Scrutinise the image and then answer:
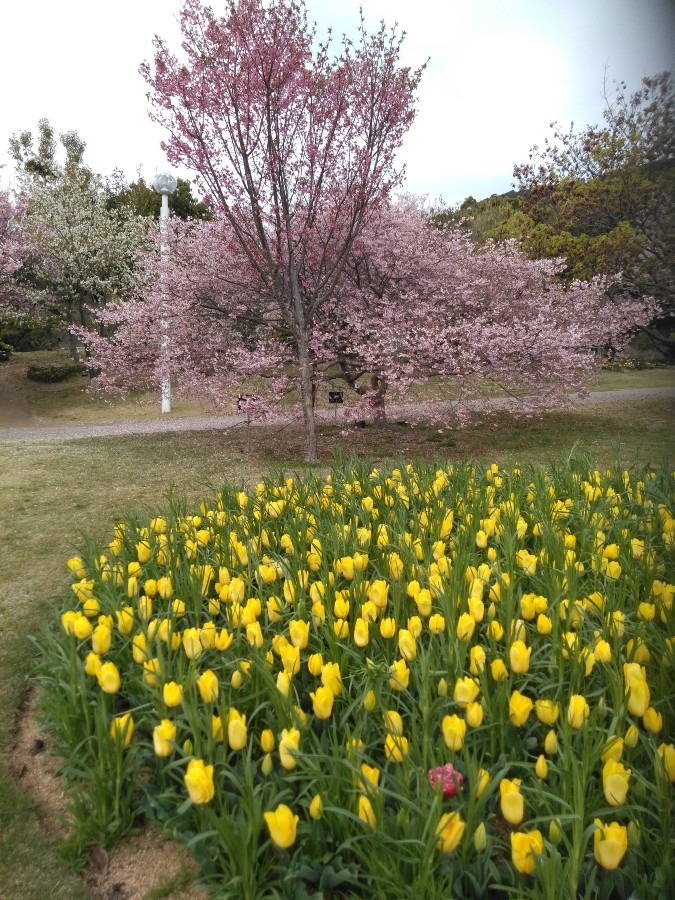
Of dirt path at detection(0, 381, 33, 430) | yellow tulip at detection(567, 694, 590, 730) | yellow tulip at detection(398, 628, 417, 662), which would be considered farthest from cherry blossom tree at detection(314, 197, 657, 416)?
dirt path at detection(0, 381, 33, 430)

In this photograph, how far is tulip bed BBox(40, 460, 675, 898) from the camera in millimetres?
1371

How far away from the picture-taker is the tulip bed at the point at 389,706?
1371 millimetres

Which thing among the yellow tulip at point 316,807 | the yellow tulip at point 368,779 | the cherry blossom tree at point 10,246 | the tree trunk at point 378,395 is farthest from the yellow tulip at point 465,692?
the cherry blossom tree at point 10,246

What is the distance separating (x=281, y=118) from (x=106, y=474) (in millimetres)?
4475

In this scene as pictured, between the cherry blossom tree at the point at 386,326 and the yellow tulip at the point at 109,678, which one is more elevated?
the cherry blossom tree at the point at 386,326

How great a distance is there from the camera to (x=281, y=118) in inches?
271

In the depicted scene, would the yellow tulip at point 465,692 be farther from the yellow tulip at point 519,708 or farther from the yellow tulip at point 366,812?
the yellow tulip at point 366,812

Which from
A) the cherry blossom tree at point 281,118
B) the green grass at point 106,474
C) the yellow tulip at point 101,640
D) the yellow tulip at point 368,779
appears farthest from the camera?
the cherry blossom tree at point 281,118

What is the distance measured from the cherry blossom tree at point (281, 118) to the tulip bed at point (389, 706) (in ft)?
16.7

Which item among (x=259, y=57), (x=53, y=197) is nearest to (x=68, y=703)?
(x=259, y=57)

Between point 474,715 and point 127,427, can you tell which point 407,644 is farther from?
point 127,427

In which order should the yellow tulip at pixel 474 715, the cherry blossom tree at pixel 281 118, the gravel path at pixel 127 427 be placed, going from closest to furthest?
1. the yellow tulip at pixel 474 715
2. the cherry blossom tree at pixel 281 118
3. the gravel path at pixel 127 427

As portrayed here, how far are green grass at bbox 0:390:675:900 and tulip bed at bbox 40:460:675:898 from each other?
22cm

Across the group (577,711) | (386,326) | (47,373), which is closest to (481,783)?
(577,711)
